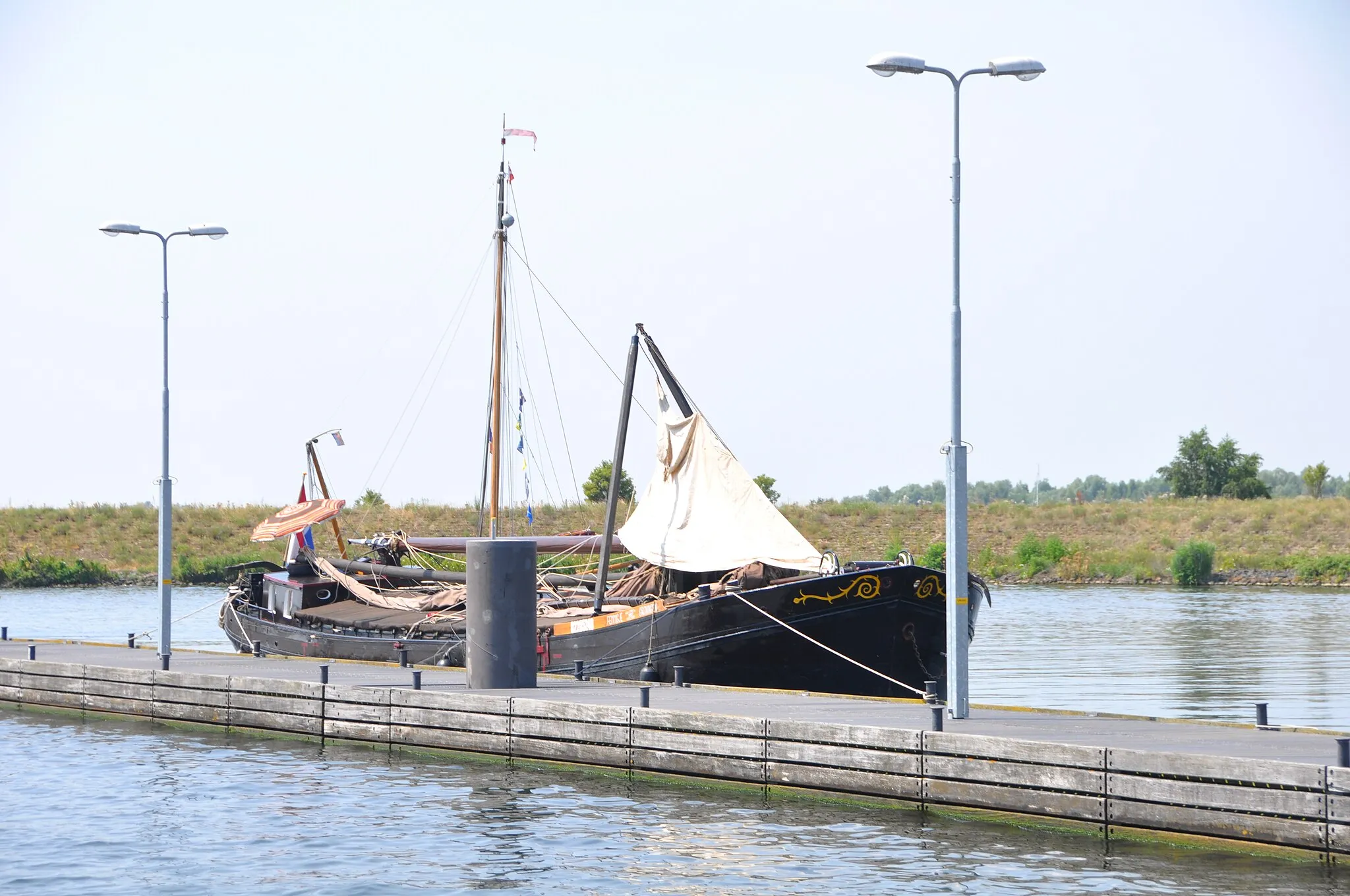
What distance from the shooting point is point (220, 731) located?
1020 inches

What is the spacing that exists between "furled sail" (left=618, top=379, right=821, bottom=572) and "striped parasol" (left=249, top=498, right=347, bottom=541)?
32.9 ft

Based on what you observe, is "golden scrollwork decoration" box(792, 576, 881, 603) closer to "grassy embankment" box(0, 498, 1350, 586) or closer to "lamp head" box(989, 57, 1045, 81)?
"lamp head" box(989, 57, 1045, 81)

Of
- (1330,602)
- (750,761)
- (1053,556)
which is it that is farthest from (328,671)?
(1053,556)

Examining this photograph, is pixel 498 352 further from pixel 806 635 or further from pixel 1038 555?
pixel 1038 555

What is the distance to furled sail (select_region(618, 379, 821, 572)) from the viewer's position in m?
30.5

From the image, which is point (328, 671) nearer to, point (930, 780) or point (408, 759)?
point (408, 759)

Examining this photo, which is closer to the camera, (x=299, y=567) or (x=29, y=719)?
(x=29, y=719)

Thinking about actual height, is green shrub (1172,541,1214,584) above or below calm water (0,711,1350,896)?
above

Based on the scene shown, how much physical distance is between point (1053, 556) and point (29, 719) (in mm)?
61251

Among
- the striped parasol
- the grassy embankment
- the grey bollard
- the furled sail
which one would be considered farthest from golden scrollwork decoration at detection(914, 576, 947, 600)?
the grassy embankment

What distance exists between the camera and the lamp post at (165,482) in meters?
28.4

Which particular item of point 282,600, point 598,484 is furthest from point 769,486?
point 282,600

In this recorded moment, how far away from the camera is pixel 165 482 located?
2925cm

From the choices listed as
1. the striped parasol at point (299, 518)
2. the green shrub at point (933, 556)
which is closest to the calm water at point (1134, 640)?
the green shrub at point (933, 556)
